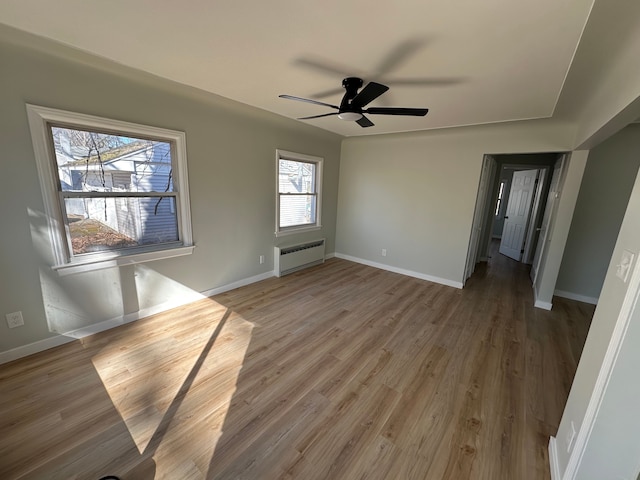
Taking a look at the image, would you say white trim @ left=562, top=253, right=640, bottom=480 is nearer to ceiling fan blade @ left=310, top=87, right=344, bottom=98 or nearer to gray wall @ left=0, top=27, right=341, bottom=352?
ceiling fan blade @ left=310, top=87, right=344, bottom=98

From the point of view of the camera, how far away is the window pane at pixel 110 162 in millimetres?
2252

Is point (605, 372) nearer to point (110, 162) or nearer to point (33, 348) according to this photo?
point (110, 162)

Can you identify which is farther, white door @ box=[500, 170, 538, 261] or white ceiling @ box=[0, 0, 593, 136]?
white door @ box=[500, 170, 538, 261]

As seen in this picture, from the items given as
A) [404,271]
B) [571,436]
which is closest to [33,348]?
[571,436]

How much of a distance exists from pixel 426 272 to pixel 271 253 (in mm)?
2705

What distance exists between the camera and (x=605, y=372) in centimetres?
112

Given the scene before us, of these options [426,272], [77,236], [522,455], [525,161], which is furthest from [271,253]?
[525,161]

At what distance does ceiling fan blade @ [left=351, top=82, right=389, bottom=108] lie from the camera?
1.82 metres

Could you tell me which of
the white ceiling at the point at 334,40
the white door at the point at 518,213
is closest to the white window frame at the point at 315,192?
the white ceiling at the point at 334,40

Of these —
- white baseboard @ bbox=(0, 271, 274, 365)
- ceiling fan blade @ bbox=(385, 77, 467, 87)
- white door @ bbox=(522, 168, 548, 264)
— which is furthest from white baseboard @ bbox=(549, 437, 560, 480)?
white door @ bbox=(522, 168, 548, 264)

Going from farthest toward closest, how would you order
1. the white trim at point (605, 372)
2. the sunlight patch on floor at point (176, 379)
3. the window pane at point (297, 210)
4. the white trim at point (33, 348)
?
the window pane at point (297, 210)
the white trim at point (33, 348)
the sunlight patch on floor at point (176, 379)
the white trim at point (605, 372)

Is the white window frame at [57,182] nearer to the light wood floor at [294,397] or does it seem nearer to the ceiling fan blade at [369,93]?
the light wood floor at [294,397]

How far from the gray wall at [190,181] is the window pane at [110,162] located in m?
0.21

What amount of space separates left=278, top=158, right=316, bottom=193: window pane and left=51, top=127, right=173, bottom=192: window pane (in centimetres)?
173
